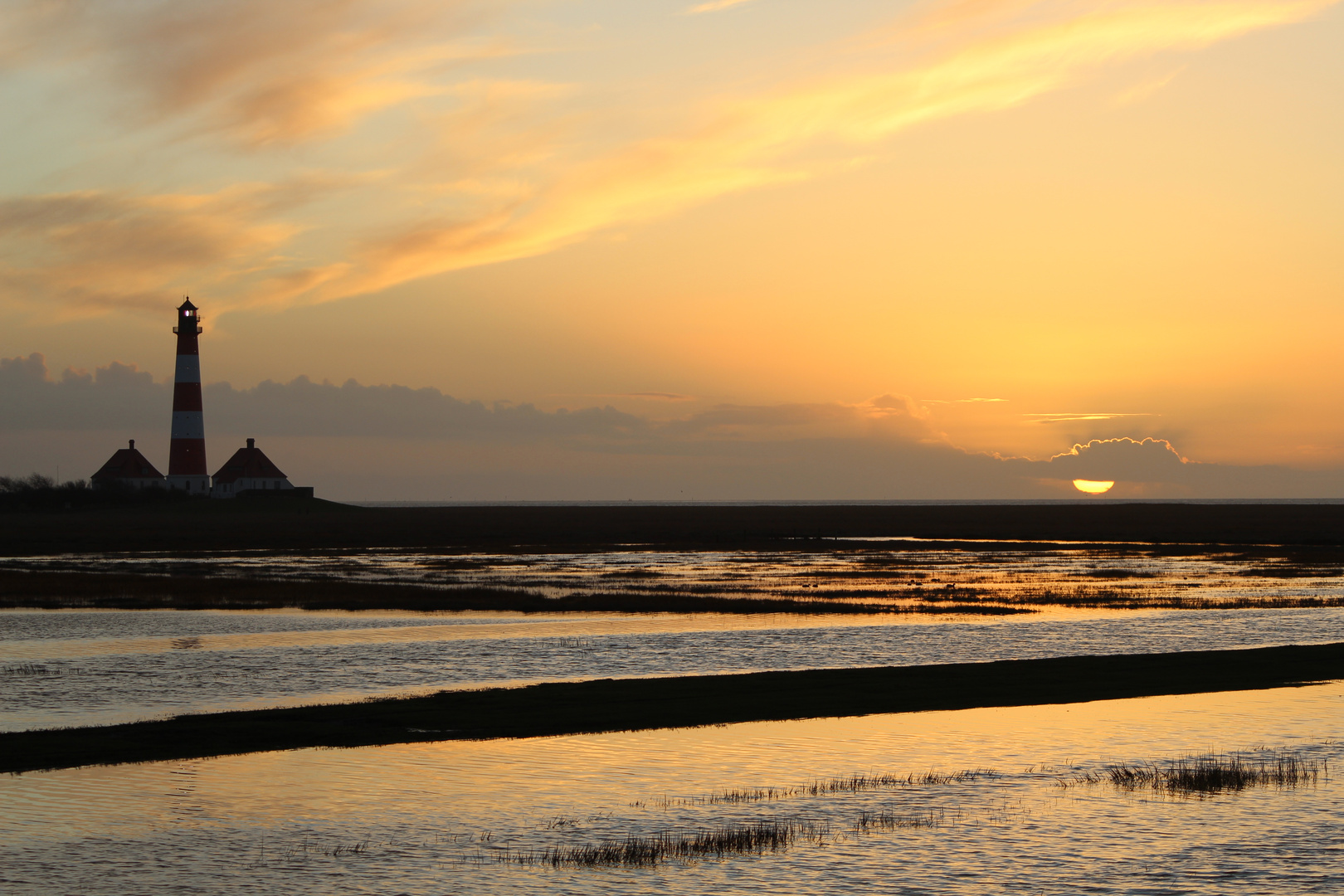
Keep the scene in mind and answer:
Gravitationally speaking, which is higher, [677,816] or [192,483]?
[192,483]

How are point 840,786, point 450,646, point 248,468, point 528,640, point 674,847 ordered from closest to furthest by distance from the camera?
1. point 674,847
2. point 840,786
3. point 450,646
4. point 528,640
5. point 248,468

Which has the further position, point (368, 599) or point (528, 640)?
point (368, 599)

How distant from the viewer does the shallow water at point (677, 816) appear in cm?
1298

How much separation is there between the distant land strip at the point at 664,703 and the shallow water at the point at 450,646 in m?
1.64

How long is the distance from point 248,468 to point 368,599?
118 metres

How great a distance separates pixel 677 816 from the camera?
15500 millimetres

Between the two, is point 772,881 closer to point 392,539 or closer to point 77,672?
point 77,672

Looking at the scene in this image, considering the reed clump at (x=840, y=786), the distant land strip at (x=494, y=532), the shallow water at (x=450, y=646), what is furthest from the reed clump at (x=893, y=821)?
the distant land strip at (x=494, y=532)

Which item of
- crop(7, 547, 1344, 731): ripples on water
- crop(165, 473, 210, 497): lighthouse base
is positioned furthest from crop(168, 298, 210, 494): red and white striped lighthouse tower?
crop(7, 547, 1344, 731): ripples on water

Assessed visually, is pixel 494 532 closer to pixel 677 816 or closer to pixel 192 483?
pixel 192 483

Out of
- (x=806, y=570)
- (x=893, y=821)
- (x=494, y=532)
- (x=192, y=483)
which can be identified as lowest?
(x=893, y=821)

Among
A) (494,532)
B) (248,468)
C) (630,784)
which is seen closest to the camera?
(630,784)

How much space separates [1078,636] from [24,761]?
1038 inches

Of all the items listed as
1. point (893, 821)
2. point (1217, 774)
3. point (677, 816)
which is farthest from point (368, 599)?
point (1217, 774)
